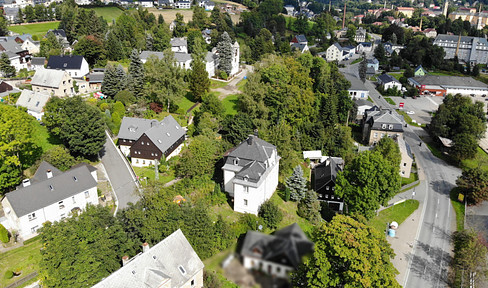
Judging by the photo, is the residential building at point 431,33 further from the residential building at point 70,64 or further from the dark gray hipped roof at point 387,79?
the residential building at point 70,64

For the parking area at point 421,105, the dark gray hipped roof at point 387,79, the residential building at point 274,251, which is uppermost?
the residential building at point 274,251

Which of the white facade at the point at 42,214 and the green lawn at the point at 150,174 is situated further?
the green lawn at the point at 150,174

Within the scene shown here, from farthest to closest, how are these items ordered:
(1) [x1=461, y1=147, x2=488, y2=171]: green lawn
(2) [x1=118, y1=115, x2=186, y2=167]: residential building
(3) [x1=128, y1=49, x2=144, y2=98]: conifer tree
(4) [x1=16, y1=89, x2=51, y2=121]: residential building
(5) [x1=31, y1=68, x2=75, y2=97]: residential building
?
(3) [x1=128, y1=49, x2=144, y2=98]: conifer tree
(5) [x1=31, y1=68, x2=75, y2=97]: residential building
(1) [x1=461, y1=147, x2=488, y2=171]: green lawn
(4) [x1=16, y1=89, x2=51, y2=121]: residential building
(2) [x1=118, y1=115, x2=186, y2=167]: residential building

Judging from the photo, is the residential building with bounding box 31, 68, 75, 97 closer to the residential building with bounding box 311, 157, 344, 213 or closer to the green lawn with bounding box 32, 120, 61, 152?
the green lawn with bounding box 32, 120, 61, 152

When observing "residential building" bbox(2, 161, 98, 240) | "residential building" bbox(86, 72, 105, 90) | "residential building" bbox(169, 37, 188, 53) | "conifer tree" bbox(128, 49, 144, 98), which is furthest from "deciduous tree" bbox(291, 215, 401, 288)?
"residential building" bbox(169, 37, 188, 53)

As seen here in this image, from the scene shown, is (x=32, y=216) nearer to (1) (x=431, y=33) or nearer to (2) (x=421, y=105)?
(2) (x=421, y=105)

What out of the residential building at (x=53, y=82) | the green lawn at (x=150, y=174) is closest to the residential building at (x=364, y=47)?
the residential building at (x=53, y=82)

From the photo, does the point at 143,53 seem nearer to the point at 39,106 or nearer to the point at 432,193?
the point at 39,106
